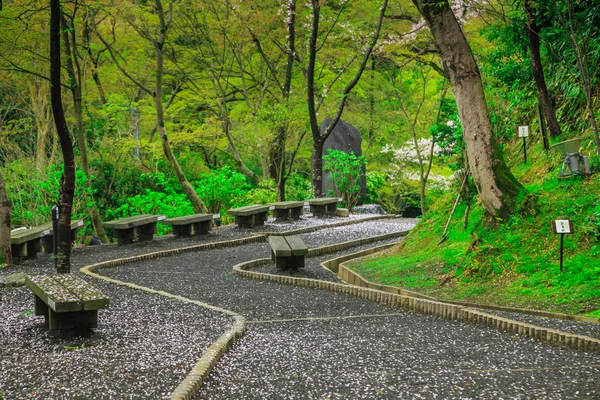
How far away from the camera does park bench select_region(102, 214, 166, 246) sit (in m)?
12.0

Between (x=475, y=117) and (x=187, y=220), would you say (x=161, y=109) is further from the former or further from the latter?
(x=475, y=117)

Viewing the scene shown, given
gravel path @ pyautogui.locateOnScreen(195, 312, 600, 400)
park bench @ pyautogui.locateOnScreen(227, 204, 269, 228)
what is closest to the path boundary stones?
gravel path @ pyautogui.locateOnScreen(195, 312, 600, 400)

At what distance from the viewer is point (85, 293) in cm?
507

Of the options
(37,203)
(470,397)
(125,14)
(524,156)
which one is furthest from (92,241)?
(470,397)

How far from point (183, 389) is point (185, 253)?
7.79m

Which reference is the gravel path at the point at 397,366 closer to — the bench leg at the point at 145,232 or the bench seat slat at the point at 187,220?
the bench seat slat at the point at 187,220

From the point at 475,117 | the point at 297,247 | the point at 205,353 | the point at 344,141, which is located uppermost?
the point at 344,141

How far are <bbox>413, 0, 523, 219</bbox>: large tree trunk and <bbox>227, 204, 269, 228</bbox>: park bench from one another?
681 cm

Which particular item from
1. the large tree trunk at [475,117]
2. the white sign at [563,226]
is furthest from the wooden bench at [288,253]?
the white sign at [563,226]

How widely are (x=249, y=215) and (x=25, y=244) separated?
529 centimetres

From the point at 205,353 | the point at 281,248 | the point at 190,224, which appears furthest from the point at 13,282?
the point at 190,224

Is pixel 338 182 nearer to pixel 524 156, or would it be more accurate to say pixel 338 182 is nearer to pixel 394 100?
pixel 394 100

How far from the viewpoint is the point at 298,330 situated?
18.5 feet

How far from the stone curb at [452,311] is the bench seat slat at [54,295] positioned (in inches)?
129
